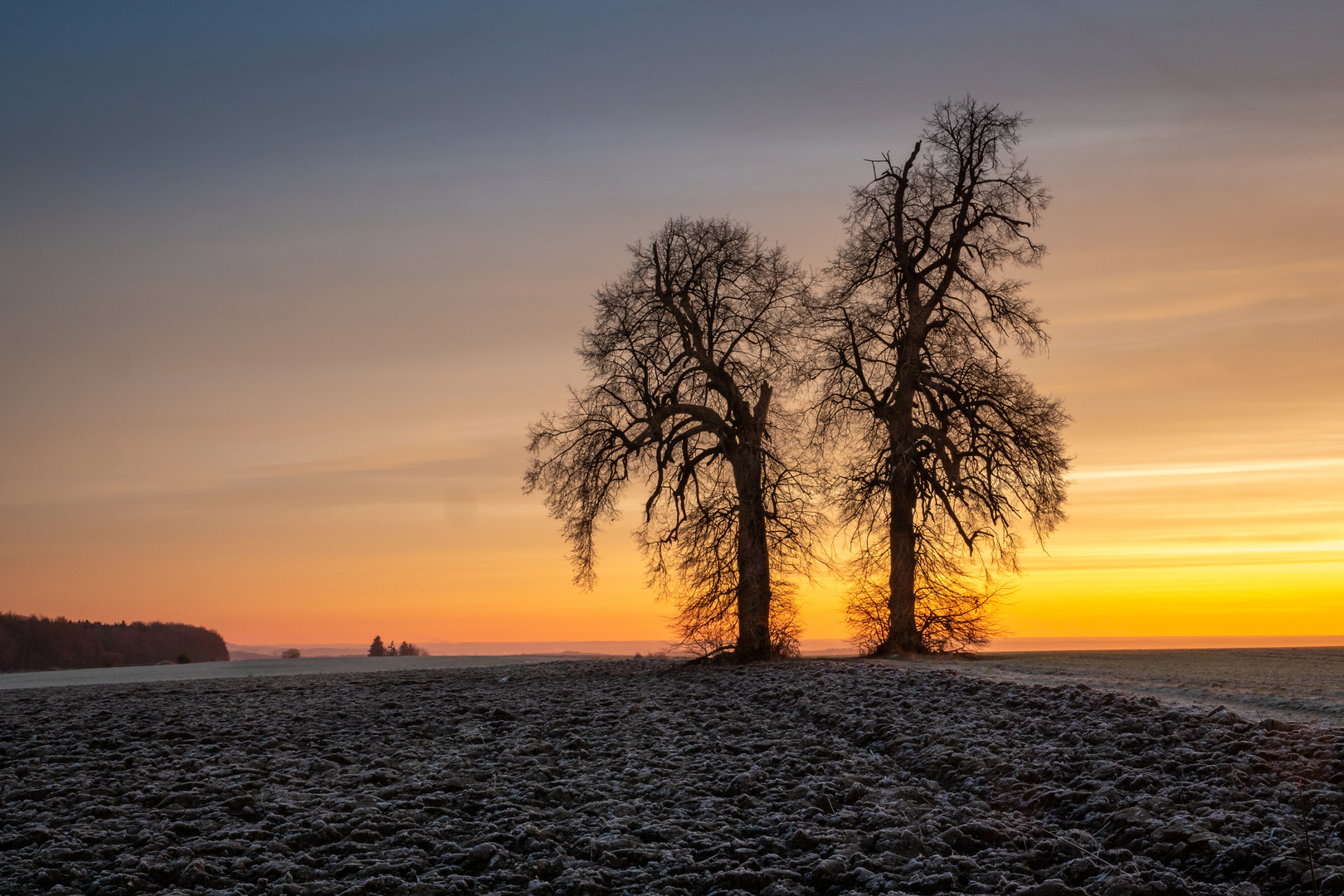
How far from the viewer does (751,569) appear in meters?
21.8

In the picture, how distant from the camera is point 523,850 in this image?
24.3 ft

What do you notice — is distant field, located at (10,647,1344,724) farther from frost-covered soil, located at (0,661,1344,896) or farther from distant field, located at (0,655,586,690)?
frost-covered soil, located at (0,661,1344,896)

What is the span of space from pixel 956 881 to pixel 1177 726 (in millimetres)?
4551

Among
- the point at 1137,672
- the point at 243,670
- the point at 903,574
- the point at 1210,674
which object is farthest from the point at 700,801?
the point at 243,670

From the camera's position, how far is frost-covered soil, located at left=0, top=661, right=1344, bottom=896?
661 cm

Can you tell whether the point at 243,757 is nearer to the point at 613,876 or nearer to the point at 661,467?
the point at 613,876

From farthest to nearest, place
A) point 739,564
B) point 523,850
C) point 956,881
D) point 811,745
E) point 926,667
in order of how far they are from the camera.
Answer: point 739,564 → point 926,667 → point 811,745 → point 523,850 → point 956,881

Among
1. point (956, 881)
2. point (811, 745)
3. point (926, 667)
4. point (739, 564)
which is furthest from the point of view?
point (739, 564)

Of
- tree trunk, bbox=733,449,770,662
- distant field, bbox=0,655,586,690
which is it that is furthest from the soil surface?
distant field, bbox=0,655,586,690

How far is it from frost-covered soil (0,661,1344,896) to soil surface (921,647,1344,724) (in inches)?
56.4

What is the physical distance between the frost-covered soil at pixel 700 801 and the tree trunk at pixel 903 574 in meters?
8.44

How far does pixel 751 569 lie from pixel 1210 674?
926cm

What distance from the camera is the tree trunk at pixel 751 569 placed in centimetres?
2183

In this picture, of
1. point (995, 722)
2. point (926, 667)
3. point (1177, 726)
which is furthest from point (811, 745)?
point (926, 667)
